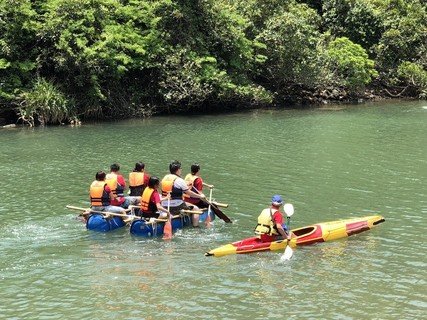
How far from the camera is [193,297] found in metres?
10.1

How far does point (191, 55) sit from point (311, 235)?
83.7 feet

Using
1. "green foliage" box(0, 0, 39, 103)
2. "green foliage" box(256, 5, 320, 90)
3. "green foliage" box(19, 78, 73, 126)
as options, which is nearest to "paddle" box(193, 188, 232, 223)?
"green foliage" box(19, 78, 73, 126)

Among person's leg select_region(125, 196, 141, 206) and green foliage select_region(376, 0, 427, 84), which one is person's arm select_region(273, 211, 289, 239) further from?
green foliage select_region(376, 0, 427, 84)

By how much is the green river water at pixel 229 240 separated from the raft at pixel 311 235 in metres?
0.18

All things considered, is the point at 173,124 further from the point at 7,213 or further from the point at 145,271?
the point at 145,271

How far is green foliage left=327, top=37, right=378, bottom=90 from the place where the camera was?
43812mm

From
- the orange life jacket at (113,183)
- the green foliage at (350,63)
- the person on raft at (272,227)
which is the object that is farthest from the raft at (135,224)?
the green foliage at (350,63)

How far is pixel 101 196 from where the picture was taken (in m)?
13.9

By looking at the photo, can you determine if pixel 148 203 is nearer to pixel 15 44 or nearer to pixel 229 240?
pixel 229 240

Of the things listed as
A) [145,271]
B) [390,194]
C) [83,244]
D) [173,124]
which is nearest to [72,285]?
[145,271]

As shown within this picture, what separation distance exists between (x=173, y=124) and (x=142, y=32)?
298 inches

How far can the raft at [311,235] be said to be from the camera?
12.2m

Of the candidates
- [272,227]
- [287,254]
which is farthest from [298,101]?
[287,254]

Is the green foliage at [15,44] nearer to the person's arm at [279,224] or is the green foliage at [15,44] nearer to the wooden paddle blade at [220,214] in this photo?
the wooden paddle blade at [220,214]
